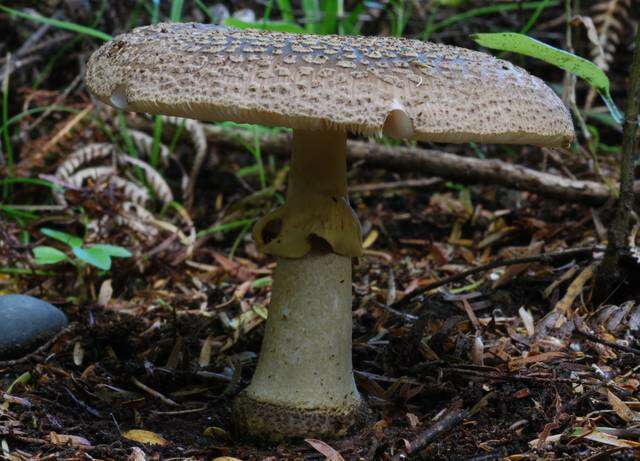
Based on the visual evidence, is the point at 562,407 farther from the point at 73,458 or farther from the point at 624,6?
the point at 624,6

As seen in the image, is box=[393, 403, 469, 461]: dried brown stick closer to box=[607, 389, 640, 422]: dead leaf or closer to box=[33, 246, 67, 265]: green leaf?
box=[607, 389, 640, 422]: dead leaf

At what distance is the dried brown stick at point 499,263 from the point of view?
3611mm

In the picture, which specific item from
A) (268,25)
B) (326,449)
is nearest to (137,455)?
(326,449)

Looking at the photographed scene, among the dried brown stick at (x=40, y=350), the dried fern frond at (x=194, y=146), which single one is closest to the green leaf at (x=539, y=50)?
the dried brown stick at (x=40, y=350)

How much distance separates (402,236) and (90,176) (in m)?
2.17

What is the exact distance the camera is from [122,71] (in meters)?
2.36

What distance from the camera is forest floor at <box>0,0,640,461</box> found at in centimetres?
269

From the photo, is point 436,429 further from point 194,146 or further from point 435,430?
point 194,146

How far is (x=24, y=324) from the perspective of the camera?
10.9ft

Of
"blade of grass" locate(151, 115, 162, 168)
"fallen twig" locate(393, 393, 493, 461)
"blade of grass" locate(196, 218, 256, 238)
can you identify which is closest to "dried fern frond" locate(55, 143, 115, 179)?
"blade of grass" locate(151, 115, 162, 168)

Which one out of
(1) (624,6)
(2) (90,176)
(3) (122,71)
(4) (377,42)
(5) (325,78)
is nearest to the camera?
(5) (325,78)

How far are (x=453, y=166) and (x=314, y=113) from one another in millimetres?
2950

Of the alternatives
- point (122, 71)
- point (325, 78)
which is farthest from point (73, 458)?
point (325, 78)

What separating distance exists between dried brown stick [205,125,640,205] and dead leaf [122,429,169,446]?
282cm
